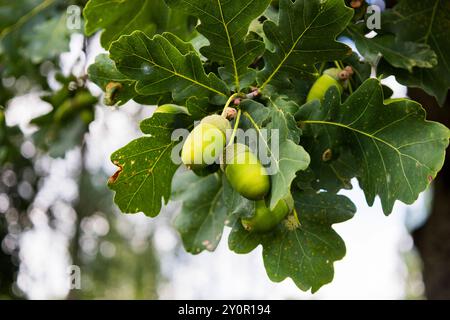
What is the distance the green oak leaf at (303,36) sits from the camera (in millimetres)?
1104

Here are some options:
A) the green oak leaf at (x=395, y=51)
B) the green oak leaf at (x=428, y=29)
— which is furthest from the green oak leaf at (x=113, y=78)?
the green oak leaf at (x=428, y=29)

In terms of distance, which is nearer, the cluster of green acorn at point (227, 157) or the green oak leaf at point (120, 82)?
the cluster of green acorn at point (227, 157)

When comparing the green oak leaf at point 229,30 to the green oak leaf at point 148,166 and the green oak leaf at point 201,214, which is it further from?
the green oak leaf at point 201,214

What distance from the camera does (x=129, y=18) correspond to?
63.3 inches

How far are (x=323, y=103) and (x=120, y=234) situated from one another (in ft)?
33.1

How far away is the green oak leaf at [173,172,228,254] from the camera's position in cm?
160

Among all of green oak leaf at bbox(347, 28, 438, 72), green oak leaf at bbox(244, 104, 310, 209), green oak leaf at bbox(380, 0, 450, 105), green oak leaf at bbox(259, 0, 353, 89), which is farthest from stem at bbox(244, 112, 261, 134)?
green oak leaf at bbox(380, 0, 450, 105)

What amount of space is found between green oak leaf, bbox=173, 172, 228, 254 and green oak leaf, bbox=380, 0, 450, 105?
0.62m

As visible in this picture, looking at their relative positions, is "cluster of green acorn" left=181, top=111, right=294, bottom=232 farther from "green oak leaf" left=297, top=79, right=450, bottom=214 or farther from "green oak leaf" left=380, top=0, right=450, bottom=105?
"green oak leaf" left=380, top=0, right=450, bottom=105

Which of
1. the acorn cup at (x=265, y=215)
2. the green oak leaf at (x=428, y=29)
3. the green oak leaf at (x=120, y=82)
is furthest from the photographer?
the green oak leaf at (x=428, y=29)

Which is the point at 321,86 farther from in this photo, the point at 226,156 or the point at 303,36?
the point at 226,156

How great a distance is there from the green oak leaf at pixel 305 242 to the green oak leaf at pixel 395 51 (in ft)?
1.19

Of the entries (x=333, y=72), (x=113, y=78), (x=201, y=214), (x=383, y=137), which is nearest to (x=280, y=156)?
(x=383, y=137)

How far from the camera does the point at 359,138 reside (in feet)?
4.10
